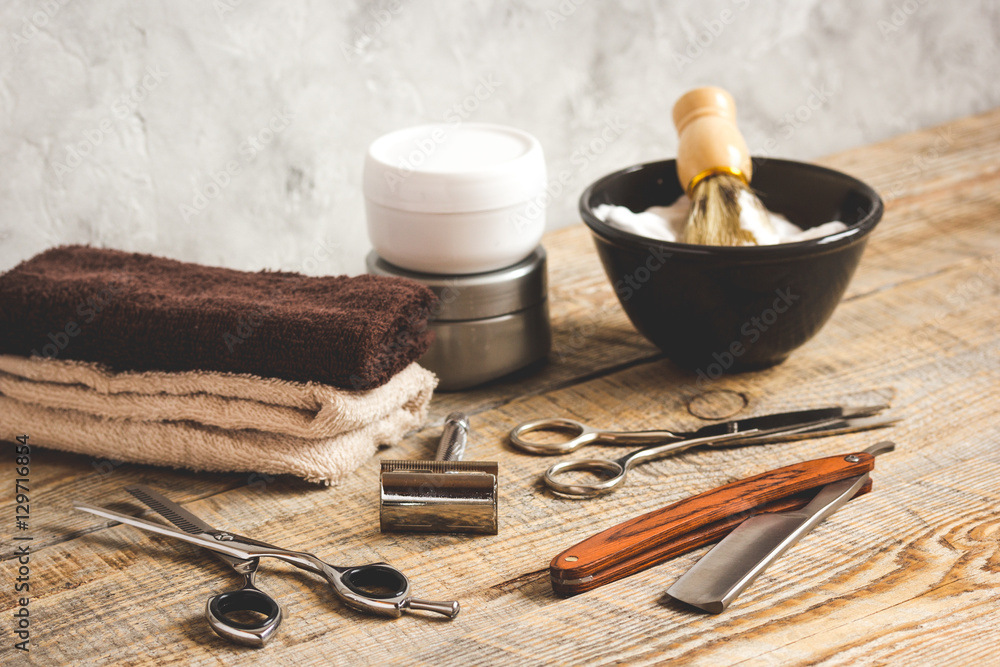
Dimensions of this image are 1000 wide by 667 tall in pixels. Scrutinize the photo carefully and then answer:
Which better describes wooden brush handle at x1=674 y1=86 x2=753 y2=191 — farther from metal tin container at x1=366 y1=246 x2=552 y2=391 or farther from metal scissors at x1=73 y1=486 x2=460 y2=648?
metal scissors at x1=73 y1=486 x2=460 y2=648

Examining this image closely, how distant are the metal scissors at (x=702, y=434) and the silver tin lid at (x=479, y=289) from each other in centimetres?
11

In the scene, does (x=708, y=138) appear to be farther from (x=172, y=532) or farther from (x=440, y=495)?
(x=172, y=532)

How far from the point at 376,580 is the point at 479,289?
297mm

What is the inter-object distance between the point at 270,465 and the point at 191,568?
10cm

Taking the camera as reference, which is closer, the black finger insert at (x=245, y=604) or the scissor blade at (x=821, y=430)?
the black finger insert at (x=245, y=604)

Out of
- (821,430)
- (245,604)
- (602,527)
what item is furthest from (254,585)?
(821,430)

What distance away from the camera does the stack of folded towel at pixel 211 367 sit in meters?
0.67

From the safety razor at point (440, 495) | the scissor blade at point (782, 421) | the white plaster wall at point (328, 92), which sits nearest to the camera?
the safety razor at point (440, 495)

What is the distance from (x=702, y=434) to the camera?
731 millimetres

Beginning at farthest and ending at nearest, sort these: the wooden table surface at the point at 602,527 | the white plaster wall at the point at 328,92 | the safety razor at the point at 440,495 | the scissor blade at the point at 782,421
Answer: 1. the white plaster wall at the point at 328,92
2. the scissor blade at the point at 782,421
3. the safety razor at the point at 440,495
4. the wooden table surface at the point at 602,527

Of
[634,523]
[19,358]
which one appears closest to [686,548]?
[634,523]

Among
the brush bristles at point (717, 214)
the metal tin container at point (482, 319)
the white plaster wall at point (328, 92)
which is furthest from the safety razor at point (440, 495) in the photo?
the white plaster wall at point (328, 92)

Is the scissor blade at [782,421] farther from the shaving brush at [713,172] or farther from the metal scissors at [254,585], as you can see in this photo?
the metal scissors at [254,585]

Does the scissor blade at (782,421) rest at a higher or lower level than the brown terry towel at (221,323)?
lower
